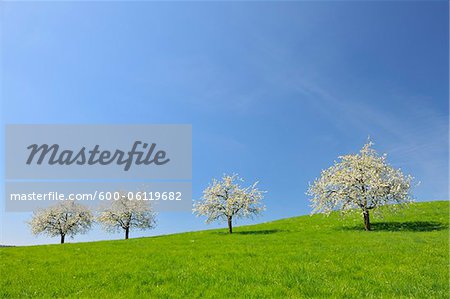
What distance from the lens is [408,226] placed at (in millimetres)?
40281

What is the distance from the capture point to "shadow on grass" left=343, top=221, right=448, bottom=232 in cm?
3797

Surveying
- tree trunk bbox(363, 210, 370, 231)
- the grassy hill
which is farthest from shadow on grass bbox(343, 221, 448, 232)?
→ the grassy hill

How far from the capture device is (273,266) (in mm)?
18094

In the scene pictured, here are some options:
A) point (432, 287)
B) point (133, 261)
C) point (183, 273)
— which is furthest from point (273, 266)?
point (133, 261)

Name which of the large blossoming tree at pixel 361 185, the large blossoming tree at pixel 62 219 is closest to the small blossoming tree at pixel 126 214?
the large blossoming tree at pixel 62 219

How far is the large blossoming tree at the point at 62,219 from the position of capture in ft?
226

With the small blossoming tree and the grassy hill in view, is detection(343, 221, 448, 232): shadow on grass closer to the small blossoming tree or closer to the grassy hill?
the grassy hill

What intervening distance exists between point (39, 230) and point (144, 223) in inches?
903

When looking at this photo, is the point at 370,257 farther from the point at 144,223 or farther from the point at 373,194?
the point at 144,223

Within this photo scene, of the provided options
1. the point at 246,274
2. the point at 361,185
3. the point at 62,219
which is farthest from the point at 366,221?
the point at 62,219

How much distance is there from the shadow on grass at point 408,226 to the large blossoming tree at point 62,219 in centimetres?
4955

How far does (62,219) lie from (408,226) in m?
59.3

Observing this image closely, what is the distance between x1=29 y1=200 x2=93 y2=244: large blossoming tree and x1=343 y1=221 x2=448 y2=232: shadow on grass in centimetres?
4955

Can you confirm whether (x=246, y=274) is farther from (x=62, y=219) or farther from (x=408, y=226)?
(x=62, y=219)
